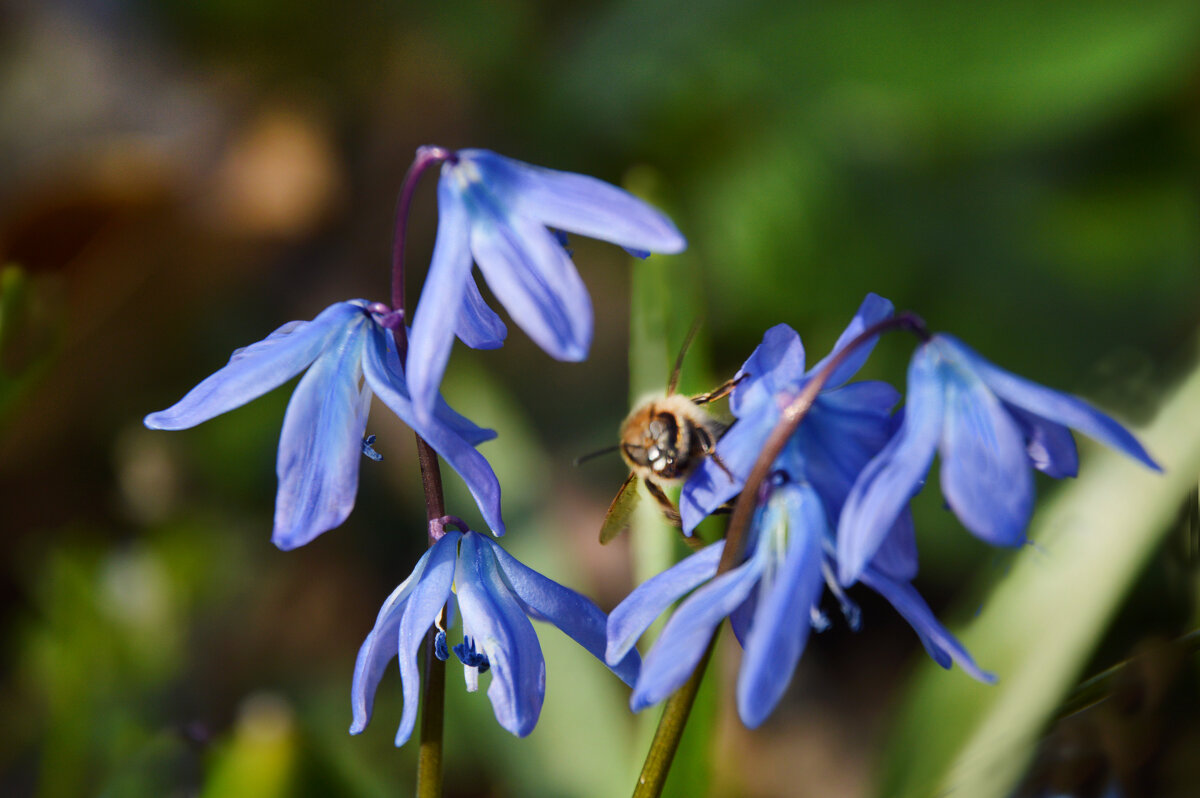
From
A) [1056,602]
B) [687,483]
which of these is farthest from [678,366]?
[1056,602]

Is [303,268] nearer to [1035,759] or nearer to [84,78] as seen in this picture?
[84,78]

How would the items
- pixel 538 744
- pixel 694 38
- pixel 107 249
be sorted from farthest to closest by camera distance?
pixel 694 38 → pixel 107 249 → pixel 538 744

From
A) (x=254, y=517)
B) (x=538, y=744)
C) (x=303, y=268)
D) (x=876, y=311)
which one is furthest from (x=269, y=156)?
(x=876, y=311)

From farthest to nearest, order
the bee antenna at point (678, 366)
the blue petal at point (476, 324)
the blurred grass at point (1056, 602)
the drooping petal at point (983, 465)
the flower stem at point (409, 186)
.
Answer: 1. the blurred grass at point (1056, 602)
2. the bee antenna at point (678, 366)
3. the blue petal at point (476, 324)
4. the flower stem at point (409, 186)
5. the drooping petal at point (983, 465)

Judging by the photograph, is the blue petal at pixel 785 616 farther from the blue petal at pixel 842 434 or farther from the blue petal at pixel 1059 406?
the blue petal at pixel 1059 406

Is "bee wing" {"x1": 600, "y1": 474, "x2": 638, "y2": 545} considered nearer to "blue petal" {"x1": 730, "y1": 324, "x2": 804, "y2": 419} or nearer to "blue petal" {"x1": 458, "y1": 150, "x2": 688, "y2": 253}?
"blue petal" {"x1": 730, "y1": 324, "x2": 804, "y2": 419}

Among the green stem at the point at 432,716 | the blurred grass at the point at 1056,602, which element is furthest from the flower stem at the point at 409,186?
the blurred grass at the point at 1056,602
